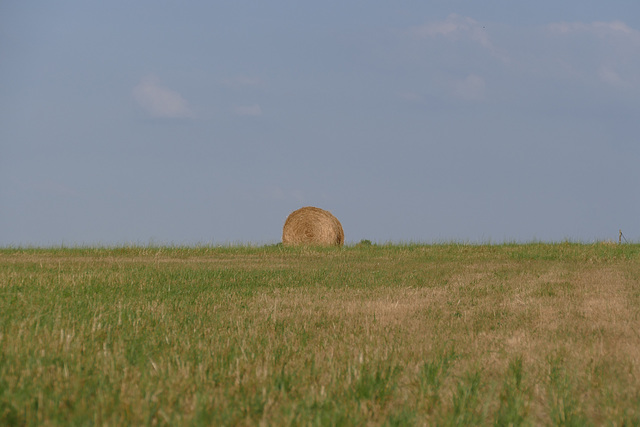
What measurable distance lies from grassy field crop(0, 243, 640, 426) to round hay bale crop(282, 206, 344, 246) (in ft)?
64.8

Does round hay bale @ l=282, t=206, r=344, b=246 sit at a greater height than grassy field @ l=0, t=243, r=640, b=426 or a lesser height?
greater

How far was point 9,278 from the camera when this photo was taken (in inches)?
531

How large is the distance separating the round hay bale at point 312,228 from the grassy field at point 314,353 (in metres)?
19.7

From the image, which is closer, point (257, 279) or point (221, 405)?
point (221, 405)

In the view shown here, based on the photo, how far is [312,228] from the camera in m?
33.9

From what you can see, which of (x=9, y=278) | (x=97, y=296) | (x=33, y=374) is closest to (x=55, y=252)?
(x=9, y=278)

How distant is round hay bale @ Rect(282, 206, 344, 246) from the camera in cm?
3366

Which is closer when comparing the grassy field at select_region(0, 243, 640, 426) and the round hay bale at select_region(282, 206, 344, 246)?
the grassy field at select_region(0, 243, 640, 426)

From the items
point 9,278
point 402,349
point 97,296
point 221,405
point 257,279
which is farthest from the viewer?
point 257,279

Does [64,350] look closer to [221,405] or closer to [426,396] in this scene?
[221,405]

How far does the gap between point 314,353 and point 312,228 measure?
2728 cm

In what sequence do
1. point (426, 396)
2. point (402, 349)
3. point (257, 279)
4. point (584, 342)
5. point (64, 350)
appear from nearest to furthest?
→ 1. point (426, 396)
2. point (64, 350)
3. point (402, 349)
4. point (584, 342)
5. point (257, 279)

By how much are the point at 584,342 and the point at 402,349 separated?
8.47ft

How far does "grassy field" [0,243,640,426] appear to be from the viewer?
15.7ft
